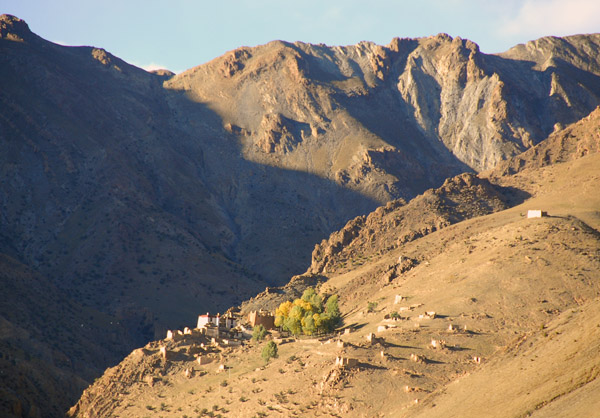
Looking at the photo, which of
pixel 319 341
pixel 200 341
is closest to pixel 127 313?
pixel 200 341

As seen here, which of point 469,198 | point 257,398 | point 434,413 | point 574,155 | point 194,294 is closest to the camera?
point 434,413

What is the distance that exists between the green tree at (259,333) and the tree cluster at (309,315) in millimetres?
3550

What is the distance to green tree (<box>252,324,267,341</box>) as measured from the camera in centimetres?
10131

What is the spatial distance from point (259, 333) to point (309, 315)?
5.90 meters

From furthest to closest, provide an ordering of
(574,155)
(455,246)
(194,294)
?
(194,294) → (574,155) → (455,246)

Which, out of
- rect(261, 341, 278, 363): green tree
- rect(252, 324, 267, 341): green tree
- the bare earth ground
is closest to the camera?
the bare earth ground

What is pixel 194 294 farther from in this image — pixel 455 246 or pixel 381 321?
pixel 381 321

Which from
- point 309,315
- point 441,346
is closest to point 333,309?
point 309,315

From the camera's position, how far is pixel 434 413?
65.2m

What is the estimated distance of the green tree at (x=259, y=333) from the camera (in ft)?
332

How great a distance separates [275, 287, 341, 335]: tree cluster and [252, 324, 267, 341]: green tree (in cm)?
355

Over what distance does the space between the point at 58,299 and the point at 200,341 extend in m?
53.4

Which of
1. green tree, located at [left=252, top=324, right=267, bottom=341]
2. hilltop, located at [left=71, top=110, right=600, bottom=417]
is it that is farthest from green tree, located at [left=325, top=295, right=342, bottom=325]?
green tree, located at [left=252, top=324, right=267, bottom=341]

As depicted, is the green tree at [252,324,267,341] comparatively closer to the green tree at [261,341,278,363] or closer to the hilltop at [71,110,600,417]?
the hilltop at [71,110,600,417]
